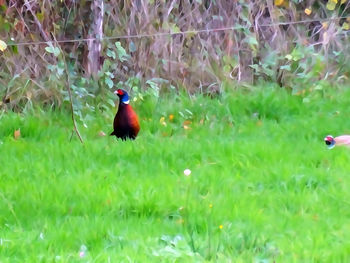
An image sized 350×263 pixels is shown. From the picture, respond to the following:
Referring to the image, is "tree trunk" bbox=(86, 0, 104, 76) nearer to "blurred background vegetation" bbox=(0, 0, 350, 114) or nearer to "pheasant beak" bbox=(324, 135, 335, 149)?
"blurred background vegetation" bbox=(0, 0, 350, 114)

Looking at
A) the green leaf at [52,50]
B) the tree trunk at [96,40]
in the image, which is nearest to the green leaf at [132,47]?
the tree trunk at [96,40]

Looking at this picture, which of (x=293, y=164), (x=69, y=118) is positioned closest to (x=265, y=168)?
(x=293, y=164)

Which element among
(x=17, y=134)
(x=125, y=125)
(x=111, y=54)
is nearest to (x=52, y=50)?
(x=111, y=54)

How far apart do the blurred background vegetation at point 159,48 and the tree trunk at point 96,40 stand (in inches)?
0.4

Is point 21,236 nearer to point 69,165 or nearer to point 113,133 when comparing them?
point 69,165

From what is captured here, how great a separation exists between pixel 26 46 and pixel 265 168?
392cm

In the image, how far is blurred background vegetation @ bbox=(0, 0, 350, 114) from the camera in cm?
948

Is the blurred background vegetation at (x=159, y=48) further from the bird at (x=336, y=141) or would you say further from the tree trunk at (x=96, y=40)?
the bird at (x=336, y=141)

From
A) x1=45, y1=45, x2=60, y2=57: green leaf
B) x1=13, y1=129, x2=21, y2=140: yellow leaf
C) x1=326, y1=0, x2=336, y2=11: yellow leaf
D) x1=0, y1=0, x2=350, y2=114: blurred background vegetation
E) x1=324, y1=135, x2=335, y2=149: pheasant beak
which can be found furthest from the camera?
x1=326, y1=0, x2=336, y2=11: yellow leaf

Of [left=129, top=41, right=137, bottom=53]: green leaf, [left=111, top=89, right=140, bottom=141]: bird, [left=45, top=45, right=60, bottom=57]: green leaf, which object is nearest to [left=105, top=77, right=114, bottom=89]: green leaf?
[left=129, top=41, right=137, bottom=53]: green leaf

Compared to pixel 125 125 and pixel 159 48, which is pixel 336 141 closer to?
pixel 125 125

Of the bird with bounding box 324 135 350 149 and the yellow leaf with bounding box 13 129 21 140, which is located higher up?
the bird with bounding box 324 135 350 149

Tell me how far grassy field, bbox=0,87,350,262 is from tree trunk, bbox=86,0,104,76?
115 centimetres

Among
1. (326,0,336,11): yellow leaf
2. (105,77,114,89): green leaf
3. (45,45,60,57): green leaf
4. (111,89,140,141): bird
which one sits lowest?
(105,77,114,89): green leaf
